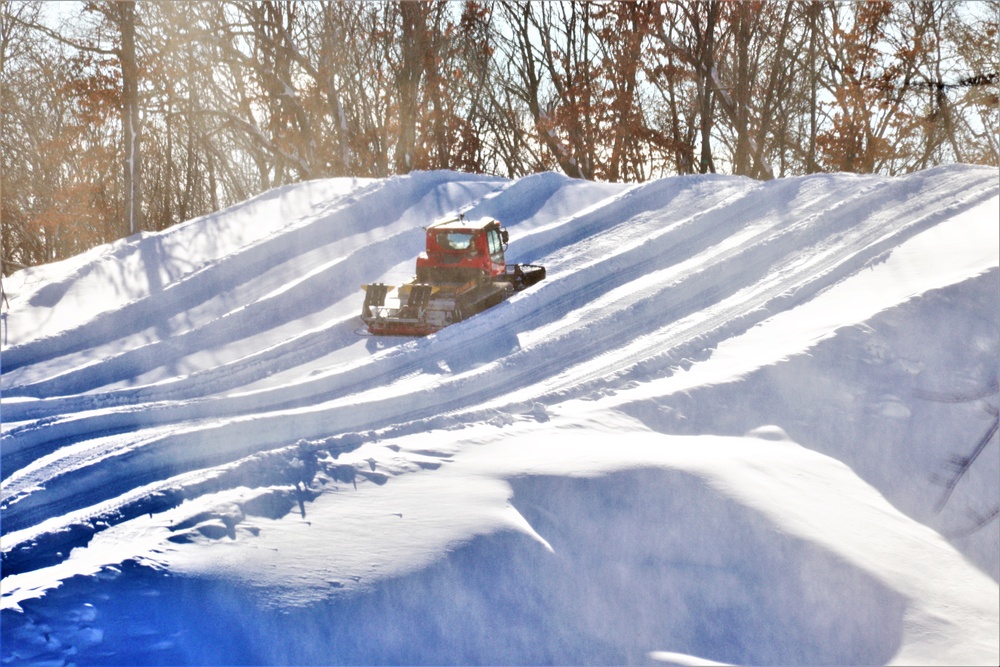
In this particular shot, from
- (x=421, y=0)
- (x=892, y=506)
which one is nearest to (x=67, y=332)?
(x=892, y=506)

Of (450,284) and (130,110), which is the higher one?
(130,110)

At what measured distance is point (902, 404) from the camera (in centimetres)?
654

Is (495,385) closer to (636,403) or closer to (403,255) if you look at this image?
(636,403)

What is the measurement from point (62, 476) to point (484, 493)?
293 cm

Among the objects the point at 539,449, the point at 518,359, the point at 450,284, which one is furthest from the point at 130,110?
the point at 539,449

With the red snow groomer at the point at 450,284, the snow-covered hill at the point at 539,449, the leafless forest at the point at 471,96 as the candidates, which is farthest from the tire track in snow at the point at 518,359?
the leafless forest at the point at 471,96

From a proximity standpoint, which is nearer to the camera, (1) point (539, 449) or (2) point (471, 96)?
(1) point (539, 449)

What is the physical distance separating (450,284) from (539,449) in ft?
11.8

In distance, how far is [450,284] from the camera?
8.94 m

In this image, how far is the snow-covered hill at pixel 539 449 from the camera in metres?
4.22

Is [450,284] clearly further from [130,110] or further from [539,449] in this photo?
[130,110]

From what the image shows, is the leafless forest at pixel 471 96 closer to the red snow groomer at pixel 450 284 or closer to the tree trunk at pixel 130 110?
the tree trunk at pixel 130 110

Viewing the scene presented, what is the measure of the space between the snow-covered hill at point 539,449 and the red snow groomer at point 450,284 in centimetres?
29

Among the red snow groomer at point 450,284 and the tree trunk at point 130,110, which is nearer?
the red snow groomer at point 450,284
